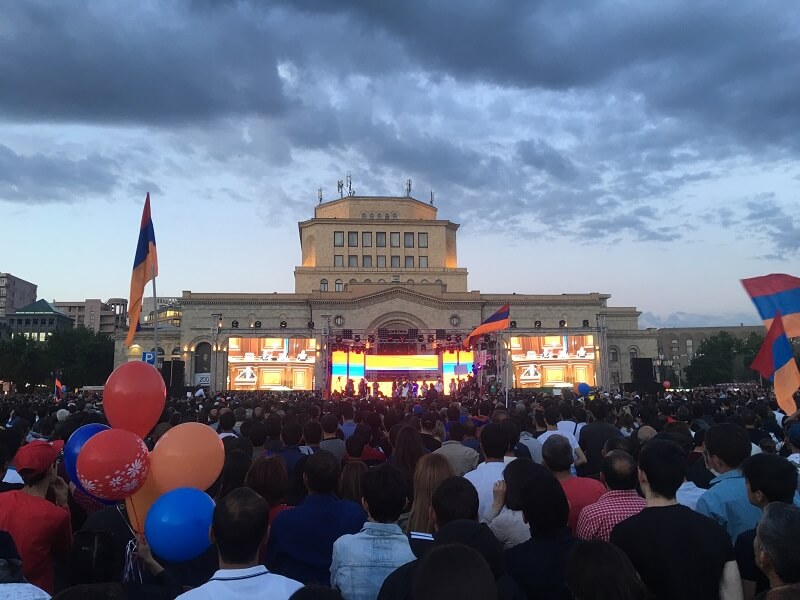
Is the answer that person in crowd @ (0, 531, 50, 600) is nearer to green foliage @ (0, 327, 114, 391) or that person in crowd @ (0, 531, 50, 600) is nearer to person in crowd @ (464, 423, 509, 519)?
person in crowd @ (464, 423, 509, 519)

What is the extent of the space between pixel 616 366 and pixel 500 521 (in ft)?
217

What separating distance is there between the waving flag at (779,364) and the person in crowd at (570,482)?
6.66m

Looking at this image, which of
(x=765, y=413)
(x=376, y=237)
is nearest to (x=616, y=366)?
(x=376, y=237)

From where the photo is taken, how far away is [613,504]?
4441 millimetres

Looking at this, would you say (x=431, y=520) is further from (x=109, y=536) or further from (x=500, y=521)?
(x=109, y=536)

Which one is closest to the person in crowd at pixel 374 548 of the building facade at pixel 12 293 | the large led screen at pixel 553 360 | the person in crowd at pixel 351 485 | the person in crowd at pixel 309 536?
the person in crowd at pixel 309 536

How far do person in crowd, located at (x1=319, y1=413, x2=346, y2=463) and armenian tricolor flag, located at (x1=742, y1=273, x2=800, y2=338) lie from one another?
28.0 ft

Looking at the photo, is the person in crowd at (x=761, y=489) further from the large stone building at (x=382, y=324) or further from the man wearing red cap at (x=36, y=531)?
the large stone building at (x=382, y=324)

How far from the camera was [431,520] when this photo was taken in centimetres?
473

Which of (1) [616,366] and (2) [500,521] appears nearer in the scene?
(2) [500,521]

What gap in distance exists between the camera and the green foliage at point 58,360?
6912 centimetres

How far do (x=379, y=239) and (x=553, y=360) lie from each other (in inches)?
1110

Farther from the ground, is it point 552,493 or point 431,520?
point 552,493

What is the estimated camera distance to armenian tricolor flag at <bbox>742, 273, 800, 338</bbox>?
11.7 metres
